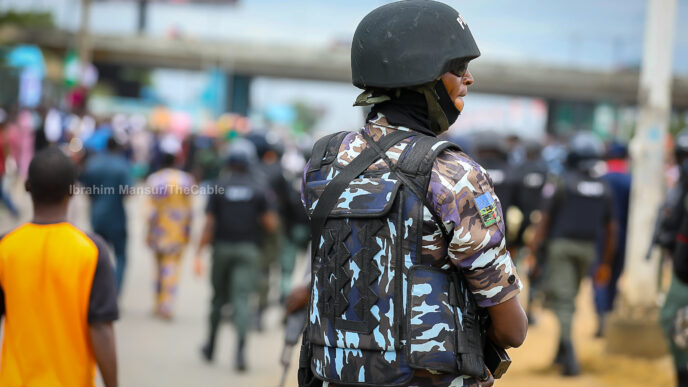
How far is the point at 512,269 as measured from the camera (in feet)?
8.68

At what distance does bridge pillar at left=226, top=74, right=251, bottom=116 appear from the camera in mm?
59156

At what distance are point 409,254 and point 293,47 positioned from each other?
48.3m

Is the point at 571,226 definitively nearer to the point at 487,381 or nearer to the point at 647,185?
the point at 647,185

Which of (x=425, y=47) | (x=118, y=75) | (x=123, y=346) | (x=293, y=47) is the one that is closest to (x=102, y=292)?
(x=425, y=47)

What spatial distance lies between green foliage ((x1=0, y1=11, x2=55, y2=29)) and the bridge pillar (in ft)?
39.8

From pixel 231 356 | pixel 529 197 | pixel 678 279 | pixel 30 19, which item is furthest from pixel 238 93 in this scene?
pixel 678 279

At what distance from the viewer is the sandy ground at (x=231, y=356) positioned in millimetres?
7473

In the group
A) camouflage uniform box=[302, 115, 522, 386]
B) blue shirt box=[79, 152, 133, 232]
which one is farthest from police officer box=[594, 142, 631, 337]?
camouflage uniform box=[302, 115, 522, 386]

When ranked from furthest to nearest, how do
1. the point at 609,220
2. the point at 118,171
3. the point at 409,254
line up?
the point at 118,171 < the point at 609,220 < the point at 409,254

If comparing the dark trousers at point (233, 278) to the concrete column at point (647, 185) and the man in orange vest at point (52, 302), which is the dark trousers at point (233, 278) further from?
the man in orange vest at point (52, 302)

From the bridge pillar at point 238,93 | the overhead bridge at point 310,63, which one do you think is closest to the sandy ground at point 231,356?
the overhead bridge at point 310,63

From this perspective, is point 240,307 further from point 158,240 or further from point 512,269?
point 512,269

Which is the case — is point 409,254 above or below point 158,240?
above

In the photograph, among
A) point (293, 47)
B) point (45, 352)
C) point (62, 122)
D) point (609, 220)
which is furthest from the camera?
point (293, 47)
